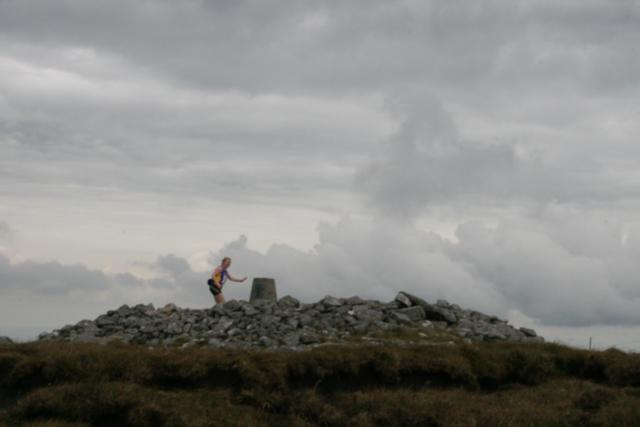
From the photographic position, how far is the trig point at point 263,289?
3612 cm

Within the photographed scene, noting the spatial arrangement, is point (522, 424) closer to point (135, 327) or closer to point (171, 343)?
point (171, 343)

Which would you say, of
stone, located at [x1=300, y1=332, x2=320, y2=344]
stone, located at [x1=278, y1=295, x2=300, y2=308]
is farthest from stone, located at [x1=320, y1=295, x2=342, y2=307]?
stone, located at [x1=300, y1=332, x2=320, y2=344]

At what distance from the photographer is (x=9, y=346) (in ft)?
79.0

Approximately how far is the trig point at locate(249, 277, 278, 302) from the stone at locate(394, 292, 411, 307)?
559 centimetres

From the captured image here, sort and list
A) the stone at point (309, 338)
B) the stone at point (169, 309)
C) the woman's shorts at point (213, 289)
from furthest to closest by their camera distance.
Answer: the woman's shorts at point (213, 289) → the stone at point (169, 309) → the stone at point (309, 338)

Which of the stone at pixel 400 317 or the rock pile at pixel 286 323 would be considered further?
the stone at pixel 400 317

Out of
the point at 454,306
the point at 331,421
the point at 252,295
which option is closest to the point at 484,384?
the point at 331,421

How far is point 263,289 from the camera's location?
36.2 metres

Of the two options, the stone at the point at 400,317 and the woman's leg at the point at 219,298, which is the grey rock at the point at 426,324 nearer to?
the stone at the point at 400,317

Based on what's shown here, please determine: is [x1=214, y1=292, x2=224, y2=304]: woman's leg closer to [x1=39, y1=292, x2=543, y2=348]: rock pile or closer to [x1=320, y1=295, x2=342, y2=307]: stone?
[x1=39, y1=292, x2=543, y2=348]: rock pile

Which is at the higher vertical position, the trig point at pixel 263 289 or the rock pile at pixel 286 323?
the trig point at pixel 263 289

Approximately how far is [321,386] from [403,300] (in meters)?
12.3

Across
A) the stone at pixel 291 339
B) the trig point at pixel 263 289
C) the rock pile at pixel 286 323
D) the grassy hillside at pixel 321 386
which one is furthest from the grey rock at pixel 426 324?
the trig point at pixel 263 289

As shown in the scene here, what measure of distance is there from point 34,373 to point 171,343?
955 centimetres
